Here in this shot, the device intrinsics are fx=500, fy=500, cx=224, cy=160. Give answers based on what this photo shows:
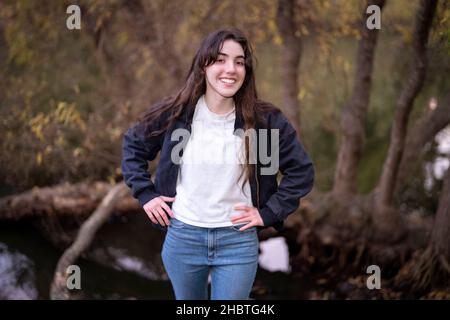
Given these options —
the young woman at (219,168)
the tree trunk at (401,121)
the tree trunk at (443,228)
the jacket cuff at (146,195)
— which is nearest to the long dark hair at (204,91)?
the young woman at (219,168)

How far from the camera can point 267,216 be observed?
2.23 m

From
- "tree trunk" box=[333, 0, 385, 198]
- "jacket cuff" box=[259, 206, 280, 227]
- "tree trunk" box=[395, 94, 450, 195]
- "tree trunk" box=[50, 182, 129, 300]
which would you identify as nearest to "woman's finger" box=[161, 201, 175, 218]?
"jacket cuff" box=[259, 206, 280, 227]

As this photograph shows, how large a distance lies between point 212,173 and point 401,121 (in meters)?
2.32

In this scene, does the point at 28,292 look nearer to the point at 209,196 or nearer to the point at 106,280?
the point at 106,280

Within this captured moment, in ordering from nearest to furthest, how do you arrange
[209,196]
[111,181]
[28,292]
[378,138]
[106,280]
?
1. [209,196]
2. [28,292]
3. [106,280]
4. [111,181]
5. [378,138]

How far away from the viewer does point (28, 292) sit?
13.6 ft

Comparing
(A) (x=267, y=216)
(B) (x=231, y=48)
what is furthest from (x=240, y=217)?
(B) (x=231, y=48)

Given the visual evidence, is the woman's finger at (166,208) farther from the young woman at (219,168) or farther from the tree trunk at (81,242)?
the tree trunk at (81,242)

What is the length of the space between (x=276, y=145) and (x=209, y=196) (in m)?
0.37

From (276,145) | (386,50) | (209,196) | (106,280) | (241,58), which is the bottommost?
(106,280)

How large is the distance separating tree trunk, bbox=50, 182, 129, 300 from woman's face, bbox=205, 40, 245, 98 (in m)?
2.47

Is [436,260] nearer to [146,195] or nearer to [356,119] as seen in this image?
[356,119]

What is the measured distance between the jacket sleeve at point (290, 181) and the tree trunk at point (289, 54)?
2394 millimetres
